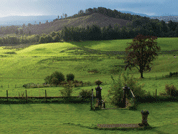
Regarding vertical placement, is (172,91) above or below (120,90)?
below

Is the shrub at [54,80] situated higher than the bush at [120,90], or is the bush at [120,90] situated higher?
the bush at [120,90]

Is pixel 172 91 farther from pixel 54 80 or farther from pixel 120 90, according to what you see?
pixel 54 80

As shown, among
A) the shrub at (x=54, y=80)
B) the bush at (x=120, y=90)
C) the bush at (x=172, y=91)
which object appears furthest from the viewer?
the shrub at (x=54, y=80)

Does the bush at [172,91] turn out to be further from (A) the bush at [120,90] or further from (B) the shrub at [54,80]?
(B) the shrub at [54,80]

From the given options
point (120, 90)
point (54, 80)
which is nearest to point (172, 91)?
point (120, 90)

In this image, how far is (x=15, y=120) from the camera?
18.7 metres

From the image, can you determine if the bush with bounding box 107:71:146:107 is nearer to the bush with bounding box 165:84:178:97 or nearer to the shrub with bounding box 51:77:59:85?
the bush with bounding box 165:84:178:97

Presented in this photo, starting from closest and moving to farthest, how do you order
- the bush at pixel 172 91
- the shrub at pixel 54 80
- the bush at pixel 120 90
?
the bush at pixel 120 90, the bush at pixel 172 91, the shrub at pixel 54 80

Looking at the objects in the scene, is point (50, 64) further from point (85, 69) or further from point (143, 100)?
point (143, 100)

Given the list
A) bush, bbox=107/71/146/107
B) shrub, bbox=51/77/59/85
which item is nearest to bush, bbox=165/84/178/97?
bush, bbox=107/71/146/107

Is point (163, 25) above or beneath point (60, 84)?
above

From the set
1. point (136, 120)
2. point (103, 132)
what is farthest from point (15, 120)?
point (136, 120)

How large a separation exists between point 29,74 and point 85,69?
734 inches

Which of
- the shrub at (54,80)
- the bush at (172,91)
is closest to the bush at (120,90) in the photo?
the bush at (172,91)
